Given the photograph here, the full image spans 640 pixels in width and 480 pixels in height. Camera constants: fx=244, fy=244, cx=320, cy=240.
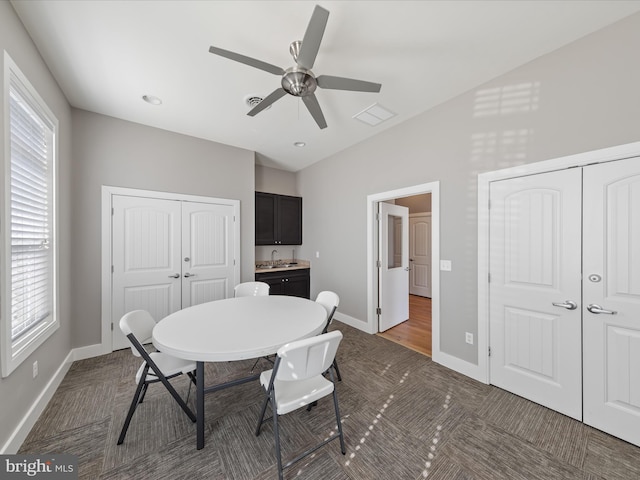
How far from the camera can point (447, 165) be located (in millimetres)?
2691

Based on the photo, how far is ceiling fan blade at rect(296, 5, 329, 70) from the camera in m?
1.27

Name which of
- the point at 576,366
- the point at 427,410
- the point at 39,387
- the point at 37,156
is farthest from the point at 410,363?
the point at 37,156

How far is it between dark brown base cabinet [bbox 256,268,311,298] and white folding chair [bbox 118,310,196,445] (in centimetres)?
227

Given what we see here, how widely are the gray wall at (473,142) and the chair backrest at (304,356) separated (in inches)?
72.9

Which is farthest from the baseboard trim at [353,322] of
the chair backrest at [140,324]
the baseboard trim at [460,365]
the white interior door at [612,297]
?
the chair backrest at [140,324]

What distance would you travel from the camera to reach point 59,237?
2.44 meters

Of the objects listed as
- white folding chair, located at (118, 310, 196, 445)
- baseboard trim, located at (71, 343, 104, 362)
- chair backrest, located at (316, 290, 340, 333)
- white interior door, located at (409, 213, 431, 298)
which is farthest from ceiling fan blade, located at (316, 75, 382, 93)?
white interior door, located at (409, 213, 431, 298)

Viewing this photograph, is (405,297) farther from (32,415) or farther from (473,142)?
(32,415)

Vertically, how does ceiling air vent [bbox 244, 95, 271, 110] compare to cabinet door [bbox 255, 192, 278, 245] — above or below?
above

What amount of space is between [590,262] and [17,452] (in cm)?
419

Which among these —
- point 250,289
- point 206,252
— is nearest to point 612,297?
point 250,289

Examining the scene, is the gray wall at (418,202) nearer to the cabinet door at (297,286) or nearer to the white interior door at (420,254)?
the white interior door at (420,254)

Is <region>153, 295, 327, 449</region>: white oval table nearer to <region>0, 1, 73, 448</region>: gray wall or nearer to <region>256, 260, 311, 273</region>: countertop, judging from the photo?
<region>0, 1, 73, 448</region>: gray wall

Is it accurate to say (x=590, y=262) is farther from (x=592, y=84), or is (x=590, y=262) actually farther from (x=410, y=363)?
(x=410, y=363)
